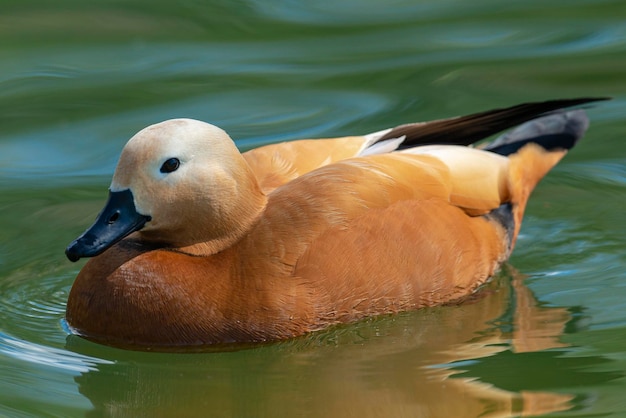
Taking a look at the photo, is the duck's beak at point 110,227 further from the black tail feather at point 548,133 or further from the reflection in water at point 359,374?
the black tail feather at point 548,133

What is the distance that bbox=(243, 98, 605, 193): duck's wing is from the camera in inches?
279

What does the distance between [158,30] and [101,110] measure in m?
1.34

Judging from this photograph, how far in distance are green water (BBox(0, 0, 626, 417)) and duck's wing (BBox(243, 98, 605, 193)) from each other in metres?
0.72

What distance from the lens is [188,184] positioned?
243 inches

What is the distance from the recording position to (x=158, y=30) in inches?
423

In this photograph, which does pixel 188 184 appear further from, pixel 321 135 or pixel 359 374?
pixel 321 135

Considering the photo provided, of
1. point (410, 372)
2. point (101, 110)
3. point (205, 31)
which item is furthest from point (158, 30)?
point (410, 372)

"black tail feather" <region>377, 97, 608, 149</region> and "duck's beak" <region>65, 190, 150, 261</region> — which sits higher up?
"duck's beak" <region>65, 190, 150, 261</region>

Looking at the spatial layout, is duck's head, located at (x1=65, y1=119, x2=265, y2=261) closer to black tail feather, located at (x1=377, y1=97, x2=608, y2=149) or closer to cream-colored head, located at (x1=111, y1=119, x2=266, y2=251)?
cream-colored head, located at (x1=111, y1=119, x2=266, y2=251)

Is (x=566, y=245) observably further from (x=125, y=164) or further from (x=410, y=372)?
(x=125, y=164)

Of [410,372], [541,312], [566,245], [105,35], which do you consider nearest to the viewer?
[410,372]

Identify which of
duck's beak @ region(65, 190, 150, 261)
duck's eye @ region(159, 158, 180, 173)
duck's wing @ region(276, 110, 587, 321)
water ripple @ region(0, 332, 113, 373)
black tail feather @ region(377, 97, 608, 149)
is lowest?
water ripple @ region(0, 332, 113, 373)

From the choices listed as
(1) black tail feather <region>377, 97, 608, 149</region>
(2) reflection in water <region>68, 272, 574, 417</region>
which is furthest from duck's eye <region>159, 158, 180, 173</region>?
(1) black tail feather <region>377, 97, 608, 149</region>

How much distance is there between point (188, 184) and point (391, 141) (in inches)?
60.9
